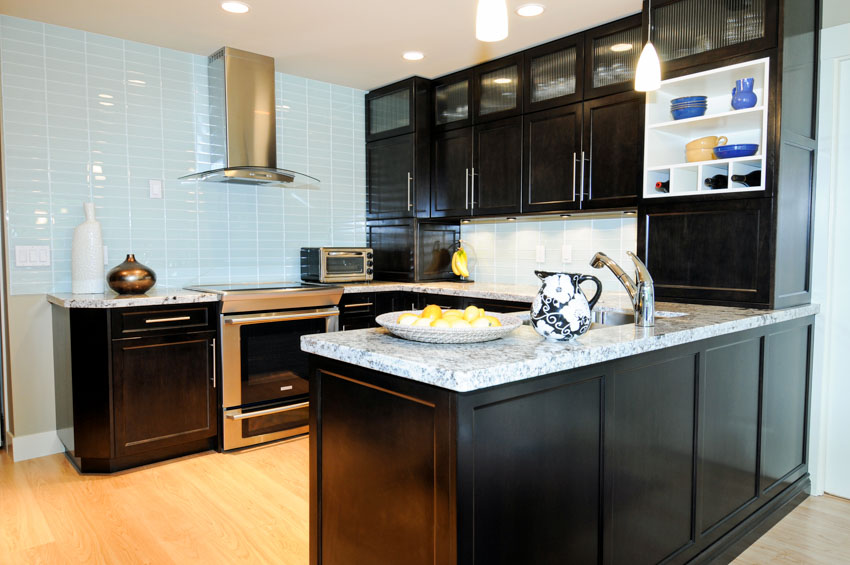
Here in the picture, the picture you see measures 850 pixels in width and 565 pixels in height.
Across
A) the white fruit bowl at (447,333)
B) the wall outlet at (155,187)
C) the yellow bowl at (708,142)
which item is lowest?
the white fruit bowl at (447,333)

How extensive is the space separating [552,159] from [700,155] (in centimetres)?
95

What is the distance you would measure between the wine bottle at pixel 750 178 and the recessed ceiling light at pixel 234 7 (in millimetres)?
2527

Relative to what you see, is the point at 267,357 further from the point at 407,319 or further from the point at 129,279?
the point at 407,319

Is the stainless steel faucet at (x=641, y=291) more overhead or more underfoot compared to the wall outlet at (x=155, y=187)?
more underfoot

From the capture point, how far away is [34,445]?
3.12 m

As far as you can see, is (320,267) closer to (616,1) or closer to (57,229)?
(57,229)

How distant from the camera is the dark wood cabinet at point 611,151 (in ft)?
9.77

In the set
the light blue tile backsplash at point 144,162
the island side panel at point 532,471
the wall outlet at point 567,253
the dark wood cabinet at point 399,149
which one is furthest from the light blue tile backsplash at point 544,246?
the island side panel at point 532,471

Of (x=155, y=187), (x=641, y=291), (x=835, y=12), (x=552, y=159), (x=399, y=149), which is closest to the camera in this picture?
(x=641, y=291)

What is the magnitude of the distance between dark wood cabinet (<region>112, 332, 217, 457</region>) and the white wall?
3.16 metres

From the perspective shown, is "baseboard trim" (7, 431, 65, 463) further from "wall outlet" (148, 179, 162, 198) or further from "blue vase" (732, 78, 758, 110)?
"blue vase" (732, 78, 758, 110)

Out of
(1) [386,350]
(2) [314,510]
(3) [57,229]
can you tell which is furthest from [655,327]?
(3) [57,229]

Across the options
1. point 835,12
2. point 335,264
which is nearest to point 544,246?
point 335,264

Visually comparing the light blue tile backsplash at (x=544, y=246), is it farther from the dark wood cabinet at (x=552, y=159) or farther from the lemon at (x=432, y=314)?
the lemon at (x=432, y=314)
